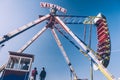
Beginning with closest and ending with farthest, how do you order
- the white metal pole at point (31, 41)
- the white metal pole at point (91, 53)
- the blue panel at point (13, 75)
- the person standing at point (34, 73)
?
1. the blue panel at point (13, 75)
2. the white metal pole at point (91, 53)
3. the person standing at point (34, 73)
4. the white metal pole at point (31, 41)

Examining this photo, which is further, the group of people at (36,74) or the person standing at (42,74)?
the person standing at (42,74)

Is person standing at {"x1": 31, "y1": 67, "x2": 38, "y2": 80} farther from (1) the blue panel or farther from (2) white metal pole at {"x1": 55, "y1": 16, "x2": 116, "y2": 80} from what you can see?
(2) white metal pole at {"x1": 55, "y1": 16, "x2": 116, "y2": 80}

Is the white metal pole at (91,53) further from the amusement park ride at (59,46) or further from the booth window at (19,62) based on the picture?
the booth window at (19,62)

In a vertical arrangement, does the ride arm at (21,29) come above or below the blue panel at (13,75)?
above

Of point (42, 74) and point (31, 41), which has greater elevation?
point (31, 41)

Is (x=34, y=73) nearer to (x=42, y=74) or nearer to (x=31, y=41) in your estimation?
(x=42, y=74)

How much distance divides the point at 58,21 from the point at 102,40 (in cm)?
827

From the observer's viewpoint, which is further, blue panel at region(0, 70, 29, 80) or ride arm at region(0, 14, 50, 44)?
ride arm at region(0, 14, 50, 44)

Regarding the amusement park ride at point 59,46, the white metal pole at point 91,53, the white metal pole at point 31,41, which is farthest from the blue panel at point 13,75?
the white metal pole at point 91,53

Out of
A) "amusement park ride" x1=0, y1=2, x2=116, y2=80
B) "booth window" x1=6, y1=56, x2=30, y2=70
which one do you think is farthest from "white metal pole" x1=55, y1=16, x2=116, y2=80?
"booth window" x1=6, y1=56, x2=30, y2=70

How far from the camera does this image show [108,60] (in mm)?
30719

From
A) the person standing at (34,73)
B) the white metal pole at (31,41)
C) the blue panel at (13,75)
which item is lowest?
the blue panel at (13,75)

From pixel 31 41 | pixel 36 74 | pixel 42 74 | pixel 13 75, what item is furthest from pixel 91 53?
pixel 13 75

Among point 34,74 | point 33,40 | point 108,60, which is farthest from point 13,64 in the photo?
point 108,60
